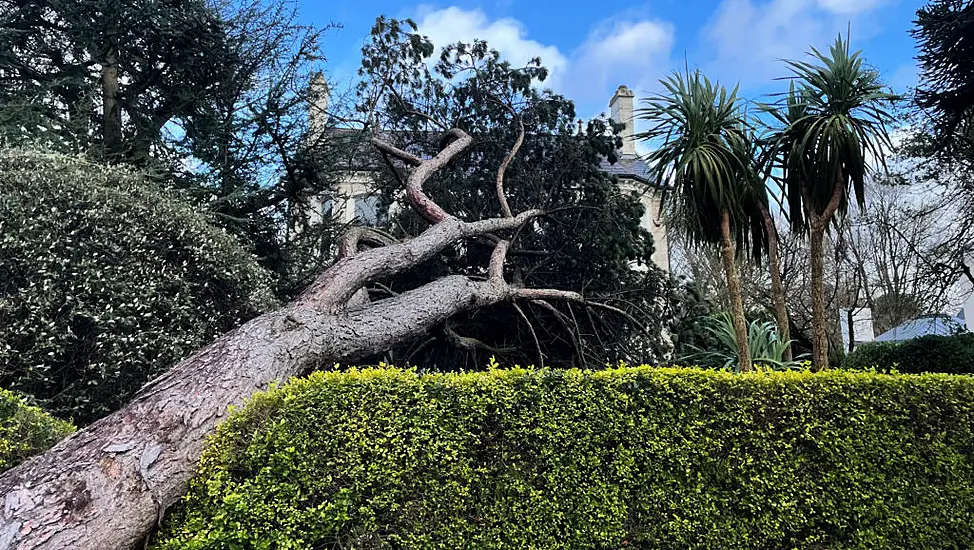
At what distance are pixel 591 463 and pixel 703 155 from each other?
12.5 ft

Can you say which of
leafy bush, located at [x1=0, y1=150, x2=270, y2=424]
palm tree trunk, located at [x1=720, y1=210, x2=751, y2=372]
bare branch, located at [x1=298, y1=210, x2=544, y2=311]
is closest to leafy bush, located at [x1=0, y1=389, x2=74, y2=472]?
leafy bush, located at [x1=0, y1=150, x2=270, y2=424]

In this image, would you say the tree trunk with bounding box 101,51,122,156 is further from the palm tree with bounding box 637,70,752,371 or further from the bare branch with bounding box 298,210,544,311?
the palm tree with bounding box 637,70,752,371

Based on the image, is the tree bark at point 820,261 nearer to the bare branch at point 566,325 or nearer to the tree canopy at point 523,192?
the tree canopy at point 523,192

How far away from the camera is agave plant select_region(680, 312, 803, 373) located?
7227 mm

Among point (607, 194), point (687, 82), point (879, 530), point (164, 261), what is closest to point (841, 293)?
point (607, 194)

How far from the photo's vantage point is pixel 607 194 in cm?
798

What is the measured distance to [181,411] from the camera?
10.4 ft

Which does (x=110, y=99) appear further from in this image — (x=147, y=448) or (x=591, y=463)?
(x=591, y=463)

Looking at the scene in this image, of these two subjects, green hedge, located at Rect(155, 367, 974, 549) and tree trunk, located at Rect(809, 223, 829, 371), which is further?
tree trunk, located at Rect(809, 223, 829, 371)

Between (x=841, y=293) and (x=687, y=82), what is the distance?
48.7ft

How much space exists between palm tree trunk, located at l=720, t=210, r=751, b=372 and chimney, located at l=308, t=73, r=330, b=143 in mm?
5413

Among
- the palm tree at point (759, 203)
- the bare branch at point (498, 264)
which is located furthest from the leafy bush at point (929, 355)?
the bare branch at point (498, 264)

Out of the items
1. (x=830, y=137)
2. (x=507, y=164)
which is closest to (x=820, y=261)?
(x=830, y=137)

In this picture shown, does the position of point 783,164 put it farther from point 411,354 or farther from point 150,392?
point 150,392
